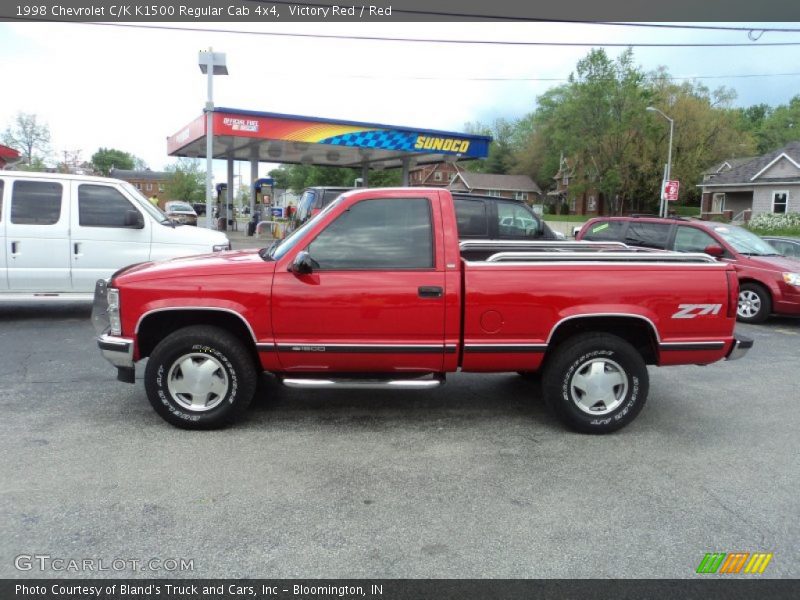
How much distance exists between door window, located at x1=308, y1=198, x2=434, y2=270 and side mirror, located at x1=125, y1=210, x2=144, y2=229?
5.15m

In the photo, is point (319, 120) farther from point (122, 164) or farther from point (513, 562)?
point (122, 164)

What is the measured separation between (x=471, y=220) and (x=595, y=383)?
18.7 ft

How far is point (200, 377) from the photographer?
15.3 feet

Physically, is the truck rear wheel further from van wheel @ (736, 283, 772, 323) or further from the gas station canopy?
the gas station canopy

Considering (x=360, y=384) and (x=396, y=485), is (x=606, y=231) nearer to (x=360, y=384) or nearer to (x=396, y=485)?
(x=360, y=384)

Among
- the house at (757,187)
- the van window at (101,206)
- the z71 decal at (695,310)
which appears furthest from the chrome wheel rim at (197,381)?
the house at (757,187)

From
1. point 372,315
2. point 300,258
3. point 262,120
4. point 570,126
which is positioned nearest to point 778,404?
point 372,315

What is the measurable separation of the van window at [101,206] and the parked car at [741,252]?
840 centimetres

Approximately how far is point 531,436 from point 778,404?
274 centimetres

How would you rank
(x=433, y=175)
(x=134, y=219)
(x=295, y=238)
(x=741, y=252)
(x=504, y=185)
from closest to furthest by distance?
(x=295, y=238) < (x=134, y=219) < (x=741, y=252) < (x=504, y=185) < (x=433, y=175)

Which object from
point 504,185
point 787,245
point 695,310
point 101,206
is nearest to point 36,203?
point 101,206

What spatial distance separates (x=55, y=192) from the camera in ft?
28.3

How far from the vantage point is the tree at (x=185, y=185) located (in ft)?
223

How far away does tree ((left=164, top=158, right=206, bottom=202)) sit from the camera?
223 feet
